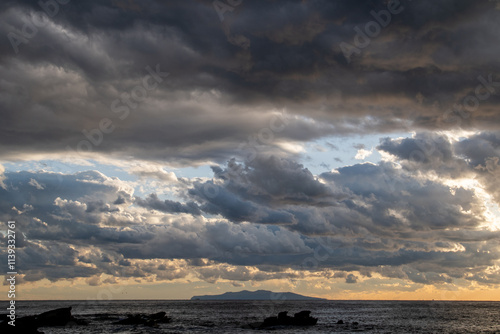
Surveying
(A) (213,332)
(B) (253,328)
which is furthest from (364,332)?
(A) (213,332)

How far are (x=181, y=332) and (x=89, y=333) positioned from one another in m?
15.9

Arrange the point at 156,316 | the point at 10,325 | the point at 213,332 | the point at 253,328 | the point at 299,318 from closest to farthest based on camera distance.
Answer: the point at 10,325
the point at 213,332
the point at 253,328
the point at 299,318
the point at 156,316

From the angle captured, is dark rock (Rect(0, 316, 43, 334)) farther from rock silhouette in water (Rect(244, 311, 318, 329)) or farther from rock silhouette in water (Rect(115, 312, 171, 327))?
rock silhouette in water (Rect(244, 311, 318, 329))

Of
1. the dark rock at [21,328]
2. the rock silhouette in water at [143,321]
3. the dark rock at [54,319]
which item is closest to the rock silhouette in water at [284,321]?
the rock silhouette in water at [143,321]

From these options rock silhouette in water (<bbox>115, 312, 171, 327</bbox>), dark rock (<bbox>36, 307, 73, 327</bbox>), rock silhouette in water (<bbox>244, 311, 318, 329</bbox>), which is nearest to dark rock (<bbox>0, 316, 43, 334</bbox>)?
dark rock (<bbox>36, 307, 73, 327</bbox>)

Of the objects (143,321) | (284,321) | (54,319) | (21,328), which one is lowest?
(143,321)

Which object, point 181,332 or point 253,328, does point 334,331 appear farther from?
point 181,332

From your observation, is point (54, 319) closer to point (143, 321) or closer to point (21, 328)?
point (143, 321)

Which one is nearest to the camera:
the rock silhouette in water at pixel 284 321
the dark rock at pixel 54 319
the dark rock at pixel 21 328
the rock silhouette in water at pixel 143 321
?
the dark rock at pixel 21 328

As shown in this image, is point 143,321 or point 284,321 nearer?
point 284,321

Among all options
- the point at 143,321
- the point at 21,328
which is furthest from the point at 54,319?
the point at 21,328

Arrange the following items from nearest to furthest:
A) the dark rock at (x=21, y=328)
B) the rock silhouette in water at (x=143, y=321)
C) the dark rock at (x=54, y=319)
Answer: the dark rock at (x=21, y=328) < the dark rock at (x=54, y=319) < the rock silhouette in water at (x=143, y=321)

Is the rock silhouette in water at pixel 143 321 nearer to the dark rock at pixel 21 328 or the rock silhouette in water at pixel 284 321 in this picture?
the rock silhouette in water at pixel 284 321

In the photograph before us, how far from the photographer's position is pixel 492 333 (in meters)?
84.2
